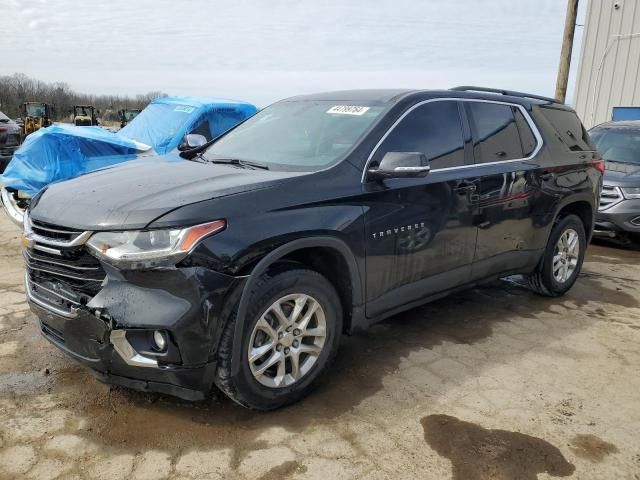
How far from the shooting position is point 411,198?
3438 mm

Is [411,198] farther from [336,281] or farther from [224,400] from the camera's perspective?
[224,400]

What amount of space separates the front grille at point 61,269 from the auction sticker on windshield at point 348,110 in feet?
6.15

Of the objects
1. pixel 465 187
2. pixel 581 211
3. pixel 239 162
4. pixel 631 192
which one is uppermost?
pixel 239 162

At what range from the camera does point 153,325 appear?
2.50 meters

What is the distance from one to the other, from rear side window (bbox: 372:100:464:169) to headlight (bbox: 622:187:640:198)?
15.0 feet

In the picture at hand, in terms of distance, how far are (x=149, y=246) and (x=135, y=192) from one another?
1.42 feet

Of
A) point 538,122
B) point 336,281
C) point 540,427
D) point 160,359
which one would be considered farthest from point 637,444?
point 538,122

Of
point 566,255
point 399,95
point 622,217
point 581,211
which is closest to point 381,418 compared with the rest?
point 399,95

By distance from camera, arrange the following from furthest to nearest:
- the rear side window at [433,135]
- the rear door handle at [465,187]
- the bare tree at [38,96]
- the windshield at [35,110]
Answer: the bare tree at [38,96]
the windshield at [35,110]
the rear door handle at [465,187]
the rear side window at [433,135]

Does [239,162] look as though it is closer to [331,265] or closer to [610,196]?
[331,265]

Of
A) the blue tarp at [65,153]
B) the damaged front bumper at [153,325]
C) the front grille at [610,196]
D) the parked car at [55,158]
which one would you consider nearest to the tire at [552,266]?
the front grille at [610,196]

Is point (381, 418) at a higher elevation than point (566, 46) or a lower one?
lower

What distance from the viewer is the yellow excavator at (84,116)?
2687 centimetres

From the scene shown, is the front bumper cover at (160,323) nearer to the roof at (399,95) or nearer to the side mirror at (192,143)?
the roof at (399,95)
